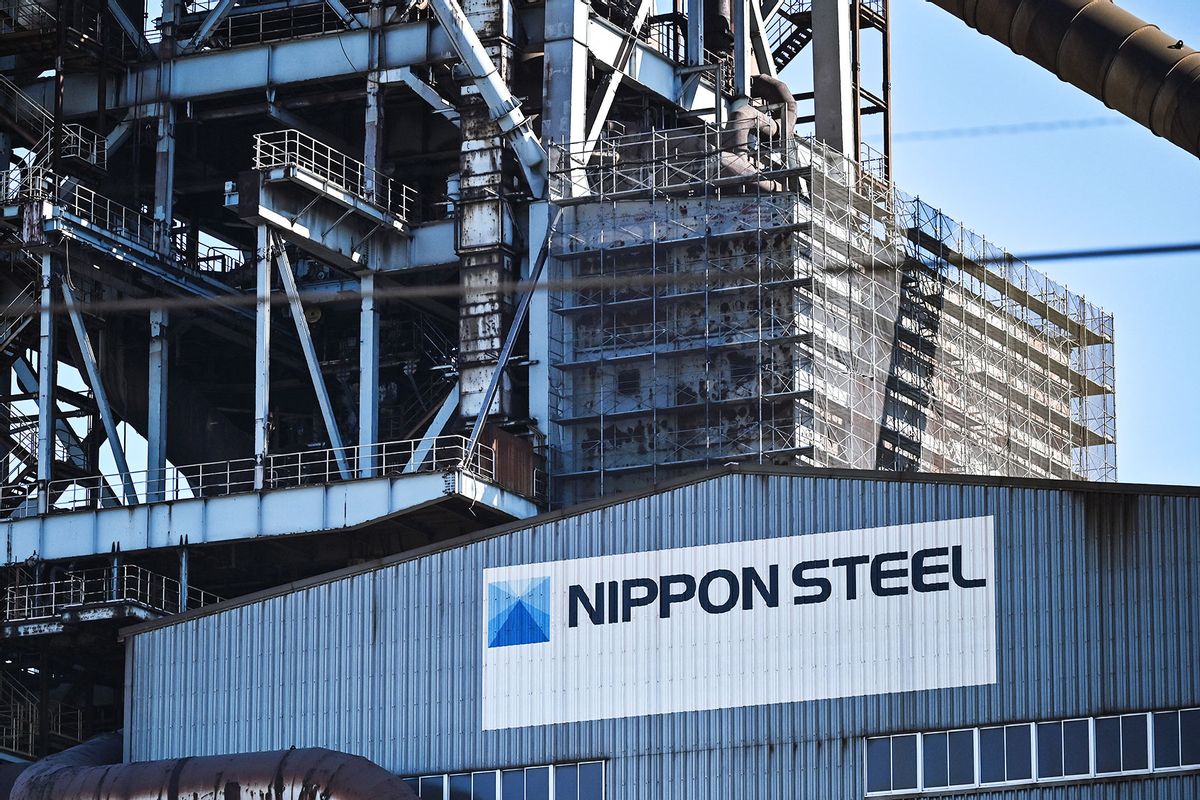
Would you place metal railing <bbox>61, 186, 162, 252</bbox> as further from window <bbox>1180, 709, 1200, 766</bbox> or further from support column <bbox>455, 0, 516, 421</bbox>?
window <bbox>1180, 709, 1200, 766</bbox>

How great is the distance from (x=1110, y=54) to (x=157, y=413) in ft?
73.6

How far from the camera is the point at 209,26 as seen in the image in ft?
196

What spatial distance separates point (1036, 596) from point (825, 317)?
17.8m

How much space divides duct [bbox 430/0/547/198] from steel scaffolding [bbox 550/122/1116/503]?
0.51 m

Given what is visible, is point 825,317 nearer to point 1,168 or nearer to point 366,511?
point 366,511

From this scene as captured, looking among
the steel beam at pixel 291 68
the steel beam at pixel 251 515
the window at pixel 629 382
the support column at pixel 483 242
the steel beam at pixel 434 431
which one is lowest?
the steel beam at pixel 251 515

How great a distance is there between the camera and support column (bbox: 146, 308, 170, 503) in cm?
5644

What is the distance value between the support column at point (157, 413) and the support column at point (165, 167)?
7.70ft

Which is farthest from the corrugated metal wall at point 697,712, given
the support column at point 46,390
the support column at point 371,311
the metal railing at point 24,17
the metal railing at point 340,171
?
the metal railing at point 24,17

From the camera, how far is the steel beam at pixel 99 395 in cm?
5544

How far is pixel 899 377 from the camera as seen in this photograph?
5791cm

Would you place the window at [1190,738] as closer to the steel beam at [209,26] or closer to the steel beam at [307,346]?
the steel beam at [307,346]

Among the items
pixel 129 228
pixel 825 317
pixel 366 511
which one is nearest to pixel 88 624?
pixel 366 511

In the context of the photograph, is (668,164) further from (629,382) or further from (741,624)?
(741,624)
